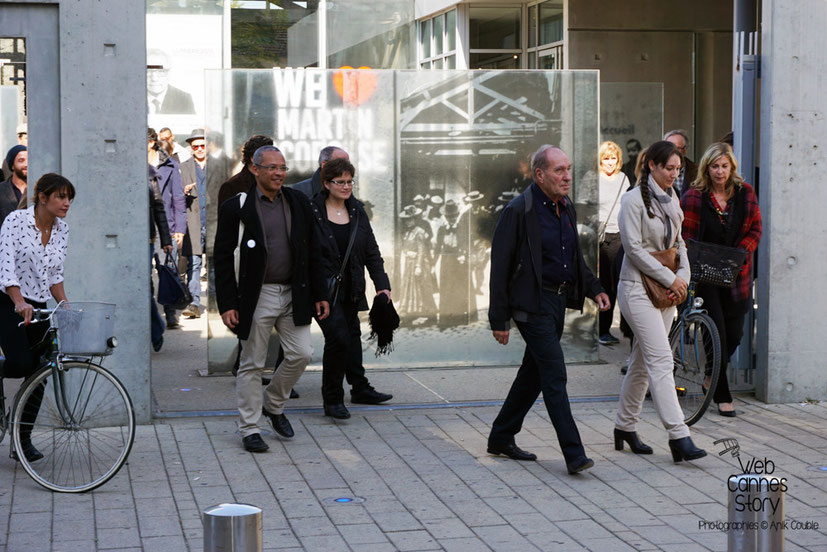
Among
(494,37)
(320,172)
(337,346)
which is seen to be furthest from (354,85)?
(494,37)

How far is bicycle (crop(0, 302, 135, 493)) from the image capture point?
6.45 meters

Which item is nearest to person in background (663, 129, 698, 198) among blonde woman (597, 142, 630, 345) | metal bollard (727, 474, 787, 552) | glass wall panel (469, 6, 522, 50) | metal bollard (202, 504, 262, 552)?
blonde woman (597, 142, 630, 345)

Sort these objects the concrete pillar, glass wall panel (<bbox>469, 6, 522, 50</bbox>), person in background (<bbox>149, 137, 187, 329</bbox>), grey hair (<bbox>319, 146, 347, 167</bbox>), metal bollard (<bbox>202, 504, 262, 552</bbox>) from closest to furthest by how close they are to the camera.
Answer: metal bollard (<bbox>202, 504, 262, 552</bbox>) < the concrete pillar < grey hair (<bbox>319, 146, 347, 167</bbox>) < person in background (<bbox>149, 137, 187, 329</bbox>) < glass wall panel (<bbox>469, 6, 522, 50</bbox>)

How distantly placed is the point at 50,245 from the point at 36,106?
1.40 metres

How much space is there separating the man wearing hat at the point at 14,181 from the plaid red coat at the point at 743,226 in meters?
4.50

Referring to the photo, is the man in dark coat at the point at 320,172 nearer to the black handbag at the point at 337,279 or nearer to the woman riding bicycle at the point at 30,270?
the black handbag at the point at 337,279

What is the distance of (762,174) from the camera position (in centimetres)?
912

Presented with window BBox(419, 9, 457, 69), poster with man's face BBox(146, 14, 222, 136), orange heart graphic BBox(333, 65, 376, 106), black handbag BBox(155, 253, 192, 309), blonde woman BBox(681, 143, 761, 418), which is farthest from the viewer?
window BBox(419, 9, 457, 69)

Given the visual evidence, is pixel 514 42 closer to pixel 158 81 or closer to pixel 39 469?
pixel 158 81

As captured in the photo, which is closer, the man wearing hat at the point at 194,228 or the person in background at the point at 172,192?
the person in background at the point at 172,192

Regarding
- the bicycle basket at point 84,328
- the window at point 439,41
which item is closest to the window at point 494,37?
the window at point 439,41

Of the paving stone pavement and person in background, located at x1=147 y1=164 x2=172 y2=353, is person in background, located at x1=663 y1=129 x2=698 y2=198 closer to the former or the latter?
the paving stone pavement

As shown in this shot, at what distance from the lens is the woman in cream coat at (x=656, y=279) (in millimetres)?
7238

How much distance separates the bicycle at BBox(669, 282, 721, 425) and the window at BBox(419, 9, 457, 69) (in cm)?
1435
